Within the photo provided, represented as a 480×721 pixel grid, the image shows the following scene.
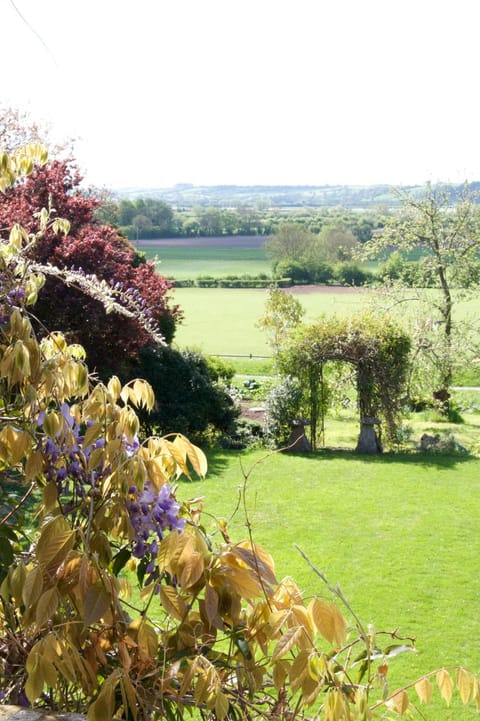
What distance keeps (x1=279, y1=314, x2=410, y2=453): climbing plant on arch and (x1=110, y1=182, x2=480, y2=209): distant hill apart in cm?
8270

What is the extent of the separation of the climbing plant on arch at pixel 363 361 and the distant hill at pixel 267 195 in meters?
82.7

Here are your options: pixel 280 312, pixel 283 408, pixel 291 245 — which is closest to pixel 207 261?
pixel 291 245

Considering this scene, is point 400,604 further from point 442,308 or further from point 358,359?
point 442,308

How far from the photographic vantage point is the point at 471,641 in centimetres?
532

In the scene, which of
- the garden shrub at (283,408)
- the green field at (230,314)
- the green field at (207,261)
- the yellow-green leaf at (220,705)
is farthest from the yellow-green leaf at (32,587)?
the green field at (207,261)

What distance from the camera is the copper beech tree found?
132 centimetres

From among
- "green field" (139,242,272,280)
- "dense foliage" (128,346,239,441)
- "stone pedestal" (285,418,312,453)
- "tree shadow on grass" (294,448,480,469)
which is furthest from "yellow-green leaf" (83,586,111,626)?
"green field" (139,242,272,280)

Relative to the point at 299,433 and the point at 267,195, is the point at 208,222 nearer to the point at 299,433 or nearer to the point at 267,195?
the point at 299,433

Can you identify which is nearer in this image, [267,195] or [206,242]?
[206,242]

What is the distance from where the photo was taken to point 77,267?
9.62m

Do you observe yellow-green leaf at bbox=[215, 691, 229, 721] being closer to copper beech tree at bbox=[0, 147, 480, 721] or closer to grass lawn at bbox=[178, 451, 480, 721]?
copper beech tree at bbox=[0, 147, 480, 721]

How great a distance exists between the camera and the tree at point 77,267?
9531 mm

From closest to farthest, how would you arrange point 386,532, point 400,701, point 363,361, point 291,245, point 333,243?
1. point 400,701
2. point 386,532
3. point 363,361
4. point 333,243
5. point 291,245

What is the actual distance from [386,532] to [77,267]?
5.08m
